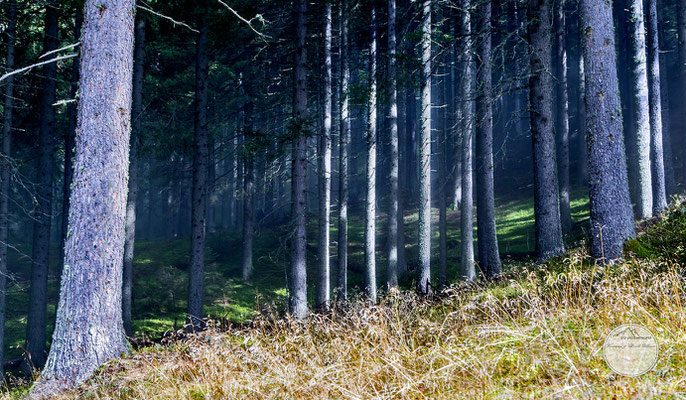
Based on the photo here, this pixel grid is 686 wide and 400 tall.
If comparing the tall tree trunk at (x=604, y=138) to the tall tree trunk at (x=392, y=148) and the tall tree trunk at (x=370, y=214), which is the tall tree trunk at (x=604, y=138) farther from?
the tall tree trunk at (x=370, y=214)

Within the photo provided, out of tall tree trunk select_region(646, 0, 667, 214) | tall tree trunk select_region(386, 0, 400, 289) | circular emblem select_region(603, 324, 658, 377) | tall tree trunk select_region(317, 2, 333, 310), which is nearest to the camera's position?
circular emblem select_region(603, 324, 658, 377)

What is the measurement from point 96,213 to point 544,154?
8.60 meters

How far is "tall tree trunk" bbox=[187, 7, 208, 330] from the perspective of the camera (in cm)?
1225

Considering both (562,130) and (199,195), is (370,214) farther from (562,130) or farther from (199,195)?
(562,130)

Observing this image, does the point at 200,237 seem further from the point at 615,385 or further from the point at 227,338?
the point at 615,385

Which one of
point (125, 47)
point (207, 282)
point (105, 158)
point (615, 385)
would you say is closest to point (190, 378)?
point (105, 158)

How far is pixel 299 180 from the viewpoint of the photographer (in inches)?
481

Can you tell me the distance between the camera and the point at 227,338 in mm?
4801

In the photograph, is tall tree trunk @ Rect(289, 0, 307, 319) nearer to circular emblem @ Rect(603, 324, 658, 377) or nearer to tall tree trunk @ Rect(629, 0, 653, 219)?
circular emblem @ Rect(603, 324, 658, 377)

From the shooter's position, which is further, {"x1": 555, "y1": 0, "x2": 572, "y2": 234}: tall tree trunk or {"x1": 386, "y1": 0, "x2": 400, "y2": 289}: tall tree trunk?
{"x1": 555, "y1": 0, "x2": 572, "y2": 234}: tall tree trunk

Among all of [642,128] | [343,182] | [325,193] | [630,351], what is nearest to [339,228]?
[325,193]

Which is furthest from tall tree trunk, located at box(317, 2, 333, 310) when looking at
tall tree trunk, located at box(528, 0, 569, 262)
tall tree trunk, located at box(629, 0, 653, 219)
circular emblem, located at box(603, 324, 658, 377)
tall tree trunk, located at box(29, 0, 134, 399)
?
circular emblem, located at box(603, 324, 658, 377)

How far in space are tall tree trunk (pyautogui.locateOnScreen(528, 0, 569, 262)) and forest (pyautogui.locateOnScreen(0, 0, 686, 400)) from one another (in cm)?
5

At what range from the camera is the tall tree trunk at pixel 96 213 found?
5469 mm
